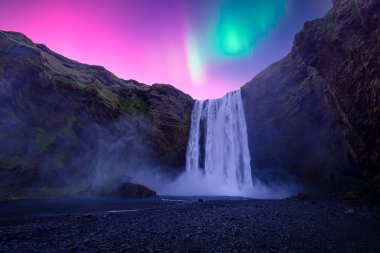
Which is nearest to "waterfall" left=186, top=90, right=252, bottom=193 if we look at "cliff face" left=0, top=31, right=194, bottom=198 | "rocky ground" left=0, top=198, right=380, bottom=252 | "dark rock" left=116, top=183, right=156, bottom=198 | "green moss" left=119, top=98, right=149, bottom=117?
"cliff face" left=0, top=31, right=194, bottom=198

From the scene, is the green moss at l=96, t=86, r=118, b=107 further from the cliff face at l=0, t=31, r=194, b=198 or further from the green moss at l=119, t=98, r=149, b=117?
the green moss at l=119, t=98, r=149, b=117

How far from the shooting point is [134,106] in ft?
193

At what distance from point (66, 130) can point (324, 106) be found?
4519 centimetres

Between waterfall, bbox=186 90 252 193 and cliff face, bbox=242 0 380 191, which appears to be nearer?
cliff face, bbox=242 0 380 191

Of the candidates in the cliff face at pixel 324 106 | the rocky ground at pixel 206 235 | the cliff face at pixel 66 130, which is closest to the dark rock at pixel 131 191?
the cliff face at pixel 66 130

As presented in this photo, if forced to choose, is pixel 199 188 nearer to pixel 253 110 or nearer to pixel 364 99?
pixel 253 110

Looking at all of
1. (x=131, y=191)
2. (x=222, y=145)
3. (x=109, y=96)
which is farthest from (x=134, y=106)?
(x=131, y=191)

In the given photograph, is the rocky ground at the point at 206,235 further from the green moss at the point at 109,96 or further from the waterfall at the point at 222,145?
the green moss at the point at 109,96

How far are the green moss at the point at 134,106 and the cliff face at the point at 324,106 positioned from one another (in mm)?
24694

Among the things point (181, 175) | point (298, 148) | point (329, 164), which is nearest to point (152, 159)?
point (181, 175)

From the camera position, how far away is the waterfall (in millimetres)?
46906

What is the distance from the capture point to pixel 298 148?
41031 mm

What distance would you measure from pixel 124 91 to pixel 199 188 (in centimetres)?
3391

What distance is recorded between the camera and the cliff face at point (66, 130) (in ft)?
125
